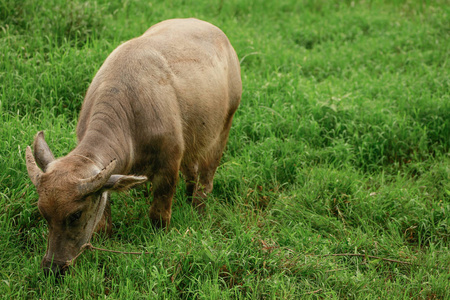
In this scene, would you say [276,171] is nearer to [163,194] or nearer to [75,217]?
[163,194]

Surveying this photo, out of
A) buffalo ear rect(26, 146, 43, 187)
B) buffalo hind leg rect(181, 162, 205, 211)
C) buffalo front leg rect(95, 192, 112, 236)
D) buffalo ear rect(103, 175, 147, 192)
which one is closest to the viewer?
buffalo ear rect(26, 146, 43, 187)

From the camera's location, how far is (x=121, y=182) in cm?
327

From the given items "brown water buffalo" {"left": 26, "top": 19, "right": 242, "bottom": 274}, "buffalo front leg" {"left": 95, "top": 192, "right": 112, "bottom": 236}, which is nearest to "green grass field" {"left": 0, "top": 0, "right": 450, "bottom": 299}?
"buffalo front leg" {"left": 95, "top": 192, "right": 112, "bottom": 236}

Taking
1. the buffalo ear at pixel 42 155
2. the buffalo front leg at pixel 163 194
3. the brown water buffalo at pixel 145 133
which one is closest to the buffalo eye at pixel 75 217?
the brown water buffalo at pixel 145 133

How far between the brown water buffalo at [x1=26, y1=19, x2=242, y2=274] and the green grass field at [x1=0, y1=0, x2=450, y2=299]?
0.88 feet

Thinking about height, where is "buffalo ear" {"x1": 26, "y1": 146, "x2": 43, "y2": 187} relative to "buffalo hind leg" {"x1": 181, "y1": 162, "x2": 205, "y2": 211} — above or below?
above

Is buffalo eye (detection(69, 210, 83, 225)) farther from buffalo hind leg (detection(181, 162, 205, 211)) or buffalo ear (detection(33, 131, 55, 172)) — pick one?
buffalo hind leg (detection(181, 162, 205, 211))

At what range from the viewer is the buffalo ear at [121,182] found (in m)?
3.24

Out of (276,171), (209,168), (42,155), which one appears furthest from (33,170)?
(276,171)

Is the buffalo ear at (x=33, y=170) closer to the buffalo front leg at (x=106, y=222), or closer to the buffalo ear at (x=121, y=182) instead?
the buffalo ear at (x=121, y=182)

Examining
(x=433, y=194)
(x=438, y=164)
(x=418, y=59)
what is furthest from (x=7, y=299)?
(x=418, y=59)

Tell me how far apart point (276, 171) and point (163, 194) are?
1417mm

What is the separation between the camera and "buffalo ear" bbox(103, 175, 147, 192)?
10.6 ft

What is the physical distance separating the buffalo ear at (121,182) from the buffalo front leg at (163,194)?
699 mm
